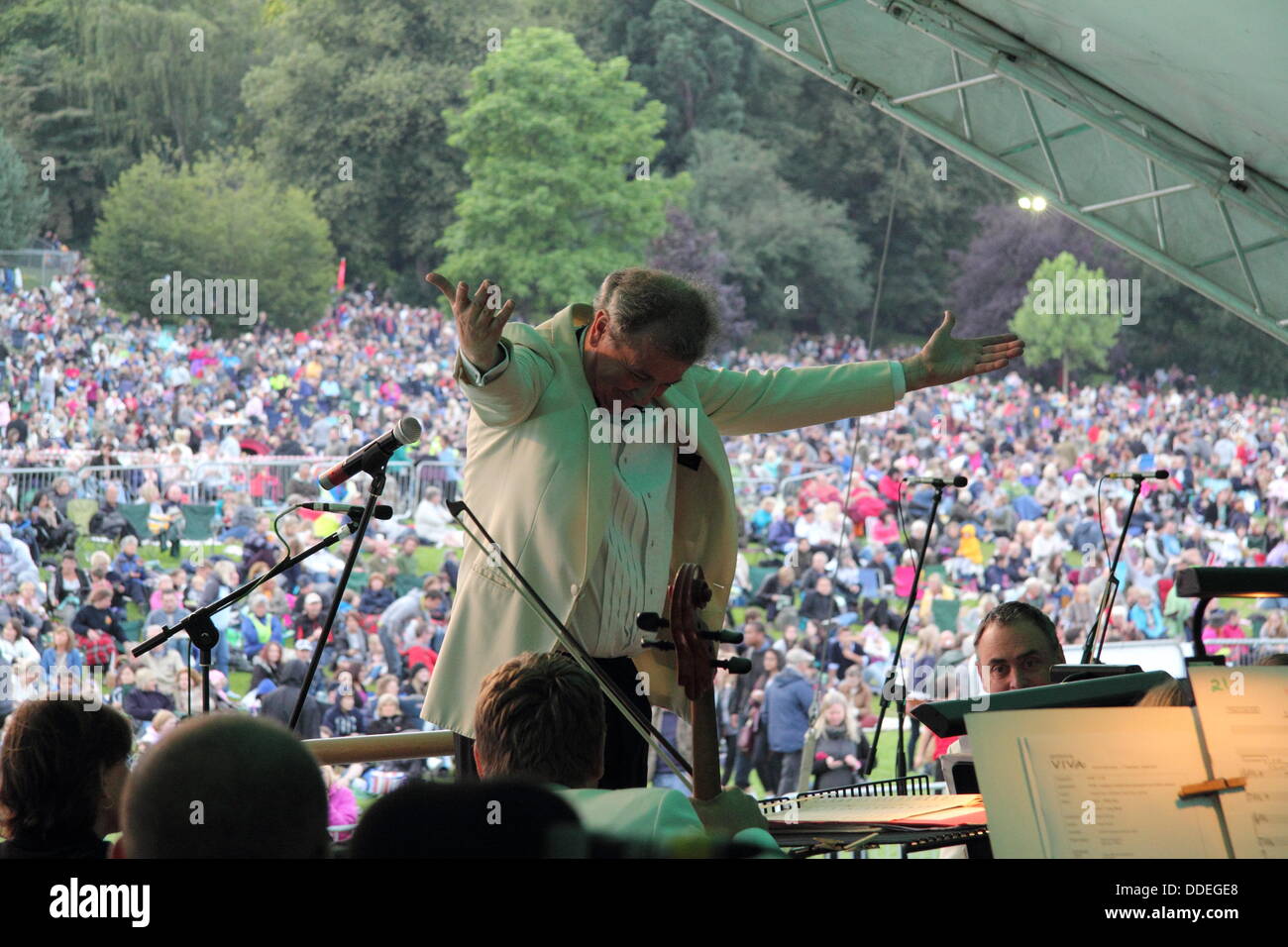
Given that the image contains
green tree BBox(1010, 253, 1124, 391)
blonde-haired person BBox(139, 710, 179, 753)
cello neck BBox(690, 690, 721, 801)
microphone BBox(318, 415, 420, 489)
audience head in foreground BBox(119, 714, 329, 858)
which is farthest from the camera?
green tree BBox(1010, 253, 1124, 391)

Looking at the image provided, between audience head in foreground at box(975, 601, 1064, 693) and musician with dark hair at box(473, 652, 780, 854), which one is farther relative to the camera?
audience head in foreground at box(975, 601, 1064, 693)

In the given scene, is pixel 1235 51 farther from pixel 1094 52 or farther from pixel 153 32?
pixel 153 32

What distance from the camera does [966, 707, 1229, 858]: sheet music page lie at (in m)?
1.29

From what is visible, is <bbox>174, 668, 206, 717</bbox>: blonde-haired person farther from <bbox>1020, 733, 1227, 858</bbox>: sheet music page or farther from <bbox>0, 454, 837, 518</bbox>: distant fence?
<bbox>1020, 733, 1227, 858</bbox>: sheet music page

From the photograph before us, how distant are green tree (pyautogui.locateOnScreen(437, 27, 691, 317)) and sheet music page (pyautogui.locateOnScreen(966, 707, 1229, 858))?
22874 mm

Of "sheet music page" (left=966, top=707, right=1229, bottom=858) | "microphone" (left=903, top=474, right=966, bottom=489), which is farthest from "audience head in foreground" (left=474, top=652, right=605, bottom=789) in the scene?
"microphone" (left=903, top=474, right=966, bottom=489)

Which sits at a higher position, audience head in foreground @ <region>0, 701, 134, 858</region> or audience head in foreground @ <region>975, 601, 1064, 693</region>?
audience head in foreground @ <region>975, 601, 1064, 693</region>

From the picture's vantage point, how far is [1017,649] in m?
2.79

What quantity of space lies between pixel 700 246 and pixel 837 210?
290cm

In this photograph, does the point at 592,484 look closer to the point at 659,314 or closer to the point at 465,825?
the point at 659,314

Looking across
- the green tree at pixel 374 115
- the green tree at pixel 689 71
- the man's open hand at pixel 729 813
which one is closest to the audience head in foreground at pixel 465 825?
the man's open hand at pixel 729 813

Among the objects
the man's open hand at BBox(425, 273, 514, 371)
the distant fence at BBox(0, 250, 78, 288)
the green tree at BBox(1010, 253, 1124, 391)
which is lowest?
the man's open hand at BBox(425, 273, 514, 371)

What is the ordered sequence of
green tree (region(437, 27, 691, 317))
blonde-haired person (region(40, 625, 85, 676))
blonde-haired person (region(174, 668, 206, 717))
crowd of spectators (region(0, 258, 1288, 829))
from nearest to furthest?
blonde-haired person (region(40, 625, 85, 676)) → blonde-haired person (region(174, 668, 206, 717)) → crowd of spectators (region(0, 258, 1288, 829)) → green tree (region(437, 27, 691, 317))

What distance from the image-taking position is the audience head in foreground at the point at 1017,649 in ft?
9.11
